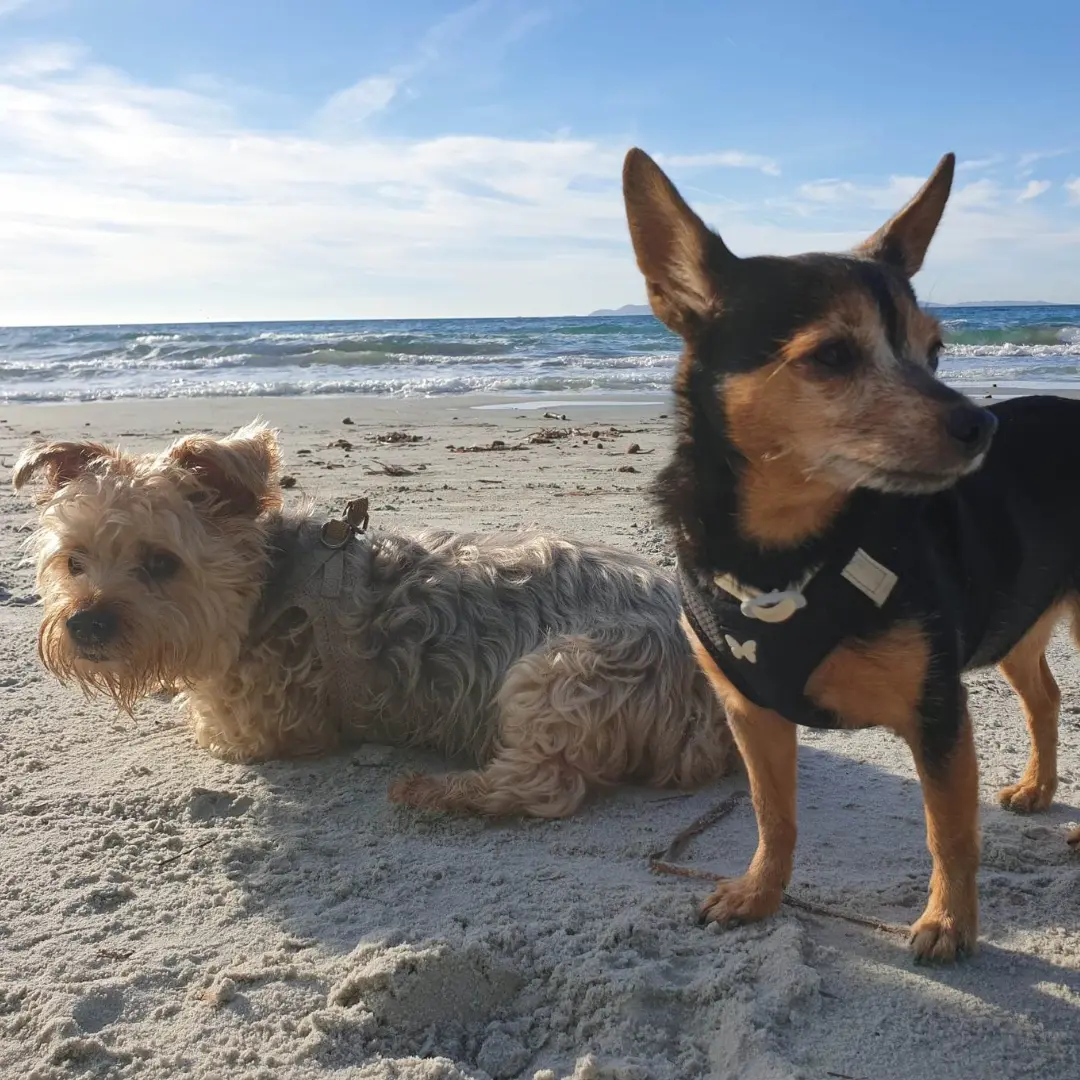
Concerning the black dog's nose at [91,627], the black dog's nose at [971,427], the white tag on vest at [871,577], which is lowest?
the black dog's nose at [91,627]

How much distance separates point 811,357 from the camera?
2.69m

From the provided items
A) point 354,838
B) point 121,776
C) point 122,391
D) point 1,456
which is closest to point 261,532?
point 121,776

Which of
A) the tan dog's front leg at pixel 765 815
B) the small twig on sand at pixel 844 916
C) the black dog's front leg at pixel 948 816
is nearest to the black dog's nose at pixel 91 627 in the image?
the tan dog's front leg at pixel 765 815

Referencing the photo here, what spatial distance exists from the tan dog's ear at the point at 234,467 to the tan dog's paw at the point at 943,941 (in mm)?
3199

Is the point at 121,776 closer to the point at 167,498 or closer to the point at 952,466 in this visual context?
the point at 167,498

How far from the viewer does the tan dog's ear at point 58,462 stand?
14.6 ft

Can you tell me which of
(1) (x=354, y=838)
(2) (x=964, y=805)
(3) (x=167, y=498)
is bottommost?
(1) (x=354, y=838)

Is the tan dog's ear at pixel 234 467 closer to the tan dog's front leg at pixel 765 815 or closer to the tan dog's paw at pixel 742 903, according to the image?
the tan dog's front leg at pixel 765 815

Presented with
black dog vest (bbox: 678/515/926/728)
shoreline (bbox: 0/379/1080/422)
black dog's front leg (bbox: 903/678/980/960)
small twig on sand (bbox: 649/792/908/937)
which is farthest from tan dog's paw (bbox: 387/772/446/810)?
shoreline (bbox: 0/379/1080/422)

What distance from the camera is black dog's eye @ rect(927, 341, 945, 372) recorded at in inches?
114

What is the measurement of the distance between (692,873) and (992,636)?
1261 millimetres

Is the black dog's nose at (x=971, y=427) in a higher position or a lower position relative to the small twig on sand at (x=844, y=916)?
higher

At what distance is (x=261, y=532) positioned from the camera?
459cm

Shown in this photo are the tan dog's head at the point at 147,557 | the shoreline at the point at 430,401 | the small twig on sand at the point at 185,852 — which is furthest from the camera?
the shoreline at the point at 430,401
